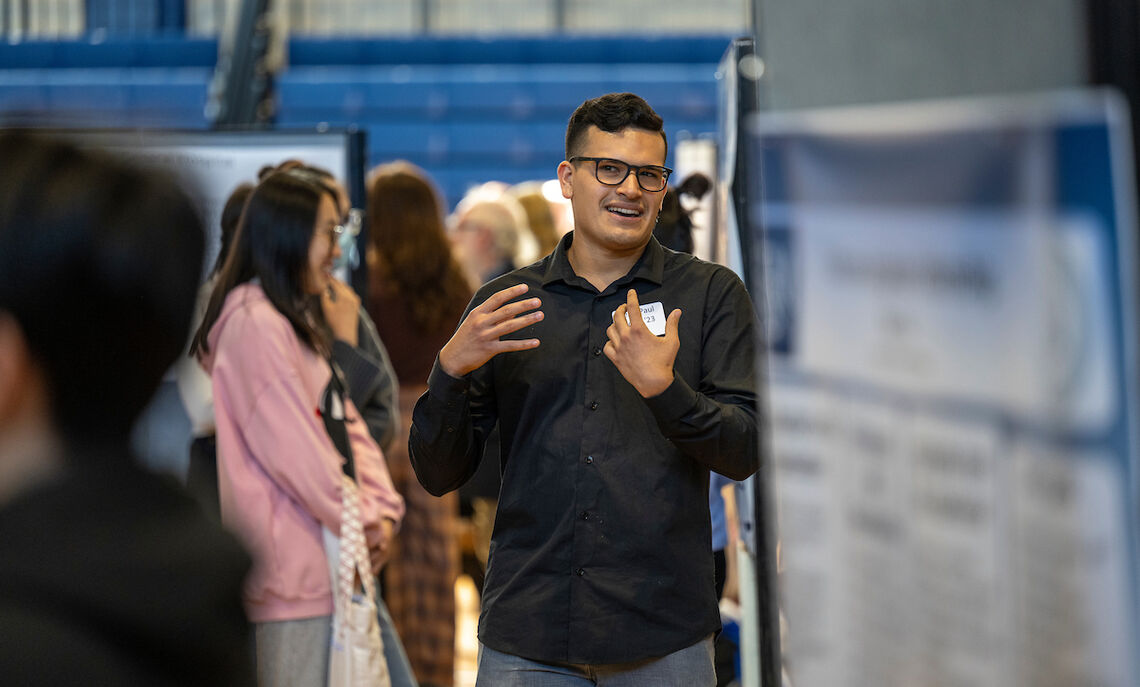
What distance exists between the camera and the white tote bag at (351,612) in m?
2.40

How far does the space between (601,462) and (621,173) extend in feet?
1.53

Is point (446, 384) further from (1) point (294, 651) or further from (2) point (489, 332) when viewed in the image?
(1) point (294, 651)

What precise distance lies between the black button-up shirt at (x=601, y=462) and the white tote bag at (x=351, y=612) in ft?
2.15

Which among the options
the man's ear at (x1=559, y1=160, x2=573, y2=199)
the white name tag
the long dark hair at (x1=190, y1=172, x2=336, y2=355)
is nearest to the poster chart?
the white name tag

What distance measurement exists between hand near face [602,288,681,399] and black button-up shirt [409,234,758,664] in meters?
0.06

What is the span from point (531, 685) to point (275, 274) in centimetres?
122

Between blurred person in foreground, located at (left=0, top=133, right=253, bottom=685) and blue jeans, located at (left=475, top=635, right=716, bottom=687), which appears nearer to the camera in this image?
blurred person in foreground, located at (left=0, top=133, right=253, bottom=685)

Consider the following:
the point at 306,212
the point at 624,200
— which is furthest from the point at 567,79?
the point at 624,200

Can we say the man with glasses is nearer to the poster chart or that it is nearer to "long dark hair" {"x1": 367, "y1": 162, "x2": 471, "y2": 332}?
the poster chart

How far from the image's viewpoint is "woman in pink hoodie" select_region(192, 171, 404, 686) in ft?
7.77

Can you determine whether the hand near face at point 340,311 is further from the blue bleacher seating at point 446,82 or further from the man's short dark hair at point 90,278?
the blue bleacher seating at point 446,82

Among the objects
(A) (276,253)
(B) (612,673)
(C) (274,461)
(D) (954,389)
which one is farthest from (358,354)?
(D) (954,389)

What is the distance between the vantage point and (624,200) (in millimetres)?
1810

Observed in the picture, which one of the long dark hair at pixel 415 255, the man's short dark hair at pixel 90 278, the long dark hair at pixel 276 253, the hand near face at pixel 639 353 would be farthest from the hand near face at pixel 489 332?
the long dark hair at pixel 415 255
